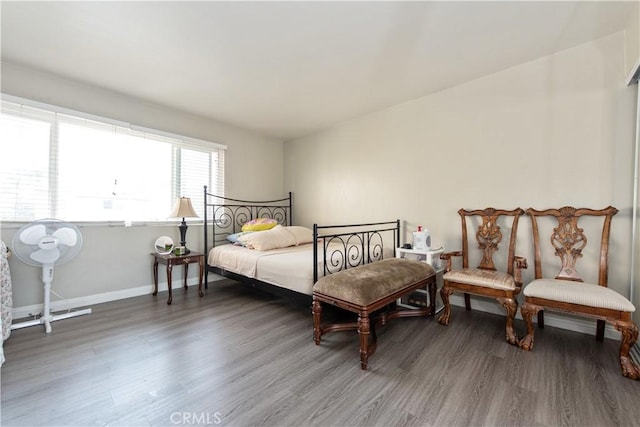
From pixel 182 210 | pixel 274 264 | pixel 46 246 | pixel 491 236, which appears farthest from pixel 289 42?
pixel 46 246

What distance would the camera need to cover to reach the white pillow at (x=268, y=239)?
3.22m

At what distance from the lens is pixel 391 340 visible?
2.13 metres

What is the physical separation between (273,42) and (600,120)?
2770mm

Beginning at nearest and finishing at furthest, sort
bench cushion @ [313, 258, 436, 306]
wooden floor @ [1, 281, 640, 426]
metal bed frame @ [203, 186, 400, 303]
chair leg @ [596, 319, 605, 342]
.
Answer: wooden floor @ [1, 281, 640, 426] → bench cushion @ [313, 258, 436, 306] → chair leg @ [596, 319, 605, 342] → metal bed frame @ [203, 186, 400, 303]

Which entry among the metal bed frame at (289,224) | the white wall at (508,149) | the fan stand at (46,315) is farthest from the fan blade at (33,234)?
the white wall at (508,149)

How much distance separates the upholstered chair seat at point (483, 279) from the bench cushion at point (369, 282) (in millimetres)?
292

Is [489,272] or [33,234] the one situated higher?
[33,234]

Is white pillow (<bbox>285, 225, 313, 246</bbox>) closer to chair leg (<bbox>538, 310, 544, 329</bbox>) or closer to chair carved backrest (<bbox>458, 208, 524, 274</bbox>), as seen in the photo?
Answer: chair carved backrest (<bbox>458, 208, 524, 274</bbox>)

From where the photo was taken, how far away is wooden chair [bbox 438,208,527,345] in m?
2.09

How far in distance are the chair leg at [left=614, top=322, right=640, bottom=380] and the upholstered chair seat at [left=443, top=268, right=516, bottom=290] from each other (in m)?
0.59

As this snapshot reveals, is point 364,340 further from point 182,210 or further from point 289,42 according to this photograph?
point 182,210

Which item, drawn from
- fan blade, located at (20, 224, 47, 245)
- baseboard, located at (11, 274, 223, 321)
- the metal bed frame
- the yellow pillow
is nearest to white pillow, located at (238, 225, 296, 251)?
the yellow pillow

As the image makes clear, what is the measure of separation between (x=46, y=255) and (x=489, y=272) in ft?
12.9

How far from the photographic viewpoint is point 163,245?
331 centimetres
